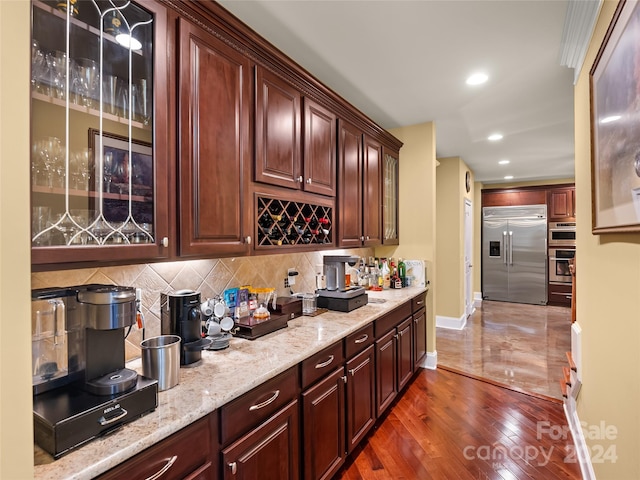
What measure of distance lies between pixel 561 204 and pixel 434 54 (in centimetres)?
635

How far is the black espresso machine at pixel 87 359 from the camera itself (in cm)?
99

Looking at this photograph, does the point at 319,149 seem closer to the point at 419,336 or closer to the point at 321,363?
the point at 321,363

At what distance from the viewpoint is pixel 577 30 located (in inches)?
78.0

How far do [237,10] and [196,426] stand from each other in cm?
209

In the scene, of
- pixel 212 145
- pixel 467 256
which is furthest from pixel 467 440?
pixel 467 256

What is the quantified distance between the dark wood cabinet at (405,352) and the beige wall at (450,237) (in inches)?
97.1

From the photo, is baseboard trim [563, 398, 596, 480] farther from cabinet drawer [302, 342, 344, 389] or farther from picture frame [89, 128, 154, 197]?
picture frame [89, 128, 154, 197]

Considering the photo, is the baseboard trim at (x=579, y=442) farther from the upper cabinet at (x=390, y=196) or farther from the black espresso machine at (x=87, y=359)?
the black espresso machine at (x=87, y=359)

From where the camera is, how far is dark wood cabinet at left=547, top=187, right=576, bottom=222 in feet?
22.4

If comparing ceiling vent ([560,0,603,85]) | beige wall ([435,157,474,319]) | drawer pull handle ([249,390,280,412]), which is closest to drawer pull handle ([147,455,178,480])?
drawer pull handle ([249,390,280,412])

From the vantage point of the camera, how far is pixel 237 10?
6.12 feet

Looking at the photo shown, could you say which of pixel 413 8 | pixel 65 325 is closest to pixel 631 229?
pixel 413 8

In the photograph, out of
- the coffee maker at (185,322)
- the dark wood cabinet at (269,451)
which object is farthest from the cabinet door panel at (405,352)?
the coffee maker at (185,322)

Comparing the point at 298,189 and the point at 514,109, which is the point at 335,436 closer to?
the point at 298,189
